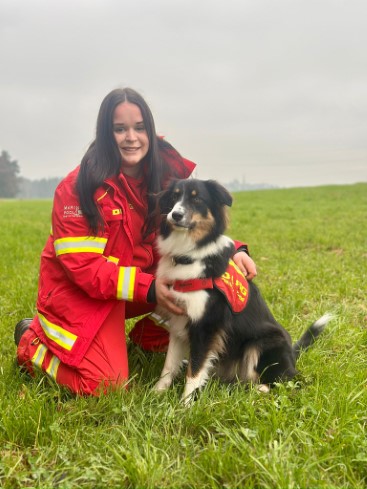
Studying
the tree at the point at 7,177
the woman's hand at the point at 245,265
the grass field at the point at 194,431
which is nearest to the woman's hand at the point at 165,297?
the grass field at the point at 194,431

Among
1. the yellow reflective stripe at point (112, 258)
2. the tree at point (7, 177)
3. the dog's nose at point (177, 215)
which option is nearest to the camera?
the dog's nose at point (177, 215)

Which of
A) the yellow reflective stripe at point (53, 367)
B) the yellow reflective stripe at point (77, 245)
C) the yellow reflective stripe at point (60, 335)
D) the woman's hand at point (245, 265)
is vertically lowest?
the yellow reflective stripe at point (53, 367)

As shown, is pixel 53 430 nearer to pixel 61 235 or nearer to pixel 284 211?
pixel 61 235

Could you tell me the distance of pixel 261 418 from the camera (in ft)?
8.71

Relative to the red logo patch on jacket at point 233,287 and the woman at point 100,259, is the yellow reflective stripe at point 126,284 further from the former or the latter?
the red logo patch on jacket at point 233,287

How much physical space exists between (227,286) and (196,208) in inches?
26.2

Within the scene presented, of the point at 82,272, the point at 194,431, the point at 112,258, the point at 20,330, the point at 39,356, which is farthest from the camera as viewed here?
the point at 20,330

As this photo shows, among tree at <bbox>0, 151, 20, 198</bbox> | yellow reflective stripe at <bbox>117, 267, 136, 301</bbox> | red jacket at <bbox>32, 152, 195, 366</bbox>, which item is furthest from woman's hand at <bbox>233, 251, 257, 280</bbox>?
tree at <bbox>0, 151, 20, 198</bbox>

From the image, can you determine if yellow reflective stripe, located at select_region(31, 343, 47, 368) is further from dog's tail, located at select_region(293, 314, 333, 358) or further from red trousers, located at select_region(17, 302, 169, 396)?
dog's tail, located at select_region(293, 314, 333, 358)

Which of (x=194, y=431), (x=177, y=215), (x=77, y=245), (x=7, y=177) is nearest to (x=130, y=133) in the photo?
(x=177, y=215)

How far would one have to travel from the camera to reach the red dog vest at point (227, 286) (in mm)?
3051

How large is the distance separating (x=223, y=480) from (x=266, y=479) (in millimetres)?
223

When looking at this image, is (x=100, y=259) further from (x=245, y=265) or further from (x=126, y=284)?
(x=245, y=265)

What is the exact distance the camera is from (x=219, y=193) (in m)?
3.33
